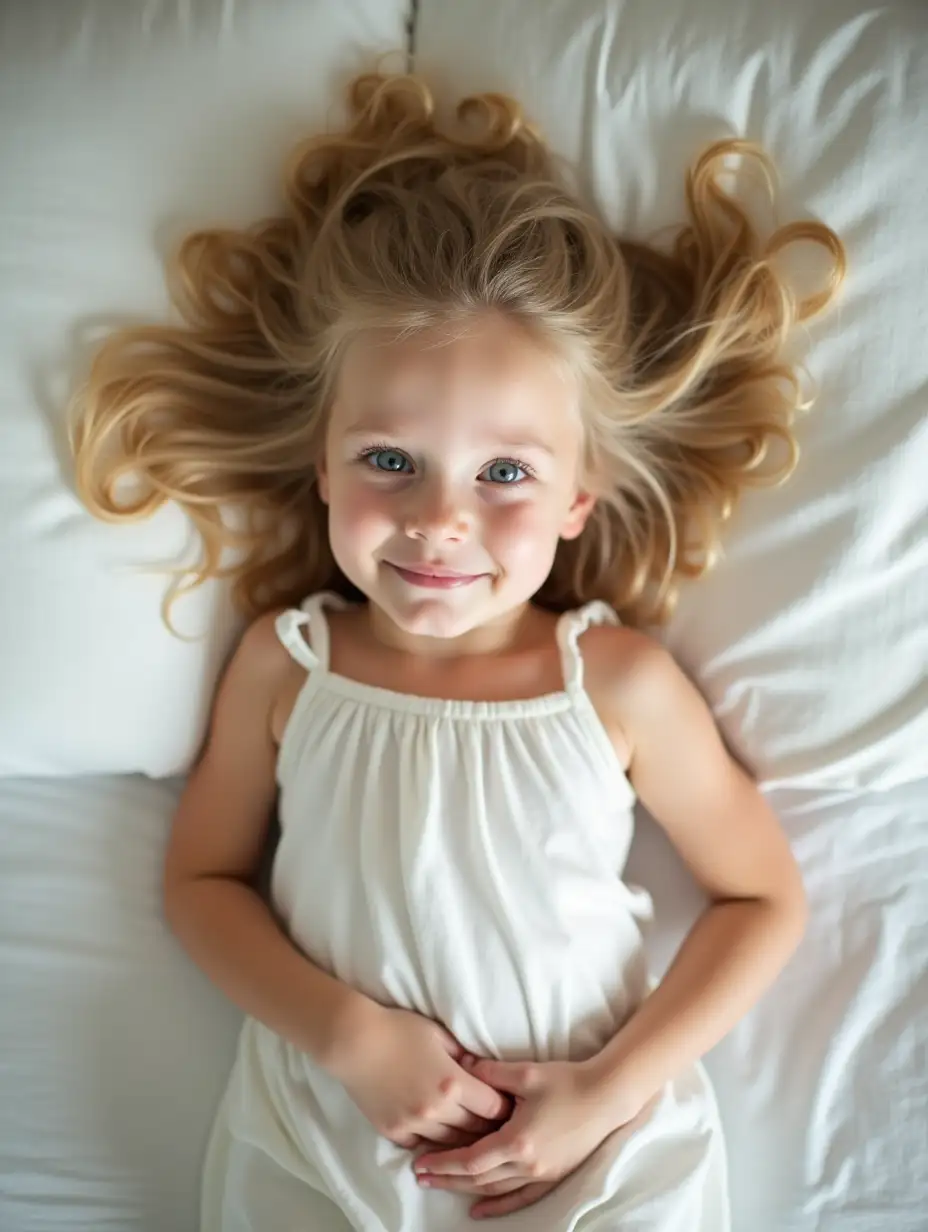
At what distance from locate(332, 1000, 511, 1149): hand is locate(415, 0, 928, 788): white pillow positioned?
0.39 m

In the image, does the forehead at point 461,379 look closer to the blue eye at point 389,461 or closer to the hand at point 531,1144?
the blue eye at point 389,461

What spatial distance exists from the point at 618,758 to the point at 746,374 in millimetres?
360

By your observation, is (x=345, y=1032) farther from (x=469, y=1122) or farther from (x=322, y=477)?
(x=322, y=477)

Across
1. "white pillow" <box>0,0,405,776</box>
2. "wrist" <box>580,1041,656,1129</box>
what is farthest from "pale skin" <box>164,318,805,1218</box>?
"white pillow" <box>0,0,405,776</box>

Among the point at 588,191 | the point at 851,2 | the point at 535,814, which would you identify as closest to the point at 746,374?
the point at 588,191

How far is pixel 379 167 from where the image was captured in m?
0.94

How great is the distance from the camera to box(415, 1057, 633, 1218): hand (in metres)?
0.87

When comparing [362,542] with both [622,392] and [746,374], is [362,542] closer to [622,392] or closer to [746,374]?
[622,392]

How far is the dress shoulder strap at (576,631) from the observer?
965mm

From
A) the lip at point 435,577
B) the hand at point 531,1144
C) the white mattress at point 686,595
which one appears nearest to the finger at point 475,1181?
the hand at point 531,1144

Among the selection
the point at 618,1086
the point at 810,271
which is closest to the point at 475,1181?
the point at 618,1086

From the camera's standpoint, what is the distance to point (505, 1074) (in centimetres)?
90

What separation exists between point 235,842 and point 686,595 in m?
0.49

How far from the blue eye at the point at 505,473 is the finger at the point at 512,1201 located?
574mm
